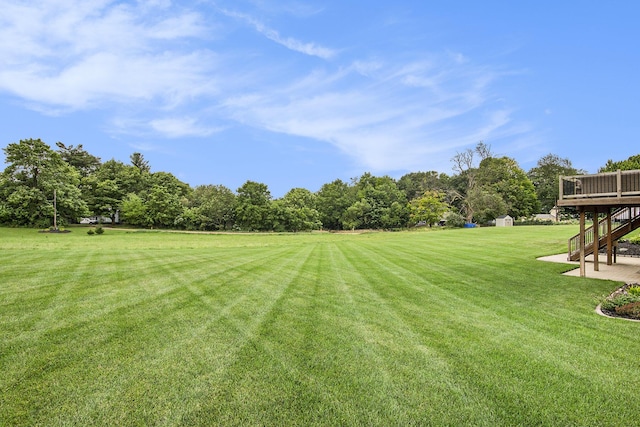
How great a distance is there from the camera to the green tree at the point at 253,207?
160 feet

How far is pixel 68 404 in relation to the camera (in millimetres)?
2709

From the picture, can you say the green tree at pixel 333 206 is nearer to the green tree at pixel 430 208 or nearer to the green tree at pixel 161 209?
the green tree at pixel 430 208

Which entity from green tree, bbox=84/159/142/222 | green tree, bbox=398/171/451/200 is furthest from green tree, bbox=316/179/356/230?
green tree, bbox=84/159/142/222

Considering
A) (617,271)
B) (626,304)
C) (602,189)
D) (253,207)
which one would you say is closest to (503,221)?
(253,207)

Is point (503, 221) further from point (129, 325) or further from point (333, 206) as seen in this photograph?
point (129, 325)

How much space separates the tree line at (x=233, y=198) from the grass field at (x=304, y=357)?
38864 millimetres

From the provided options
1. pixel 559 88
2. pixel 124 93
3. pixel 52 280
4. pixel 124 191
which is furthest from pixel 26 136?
pixel 559 88

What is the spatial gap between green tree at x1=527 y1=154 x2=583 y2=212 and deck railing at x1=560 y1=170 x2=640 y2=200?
6459 centimetres

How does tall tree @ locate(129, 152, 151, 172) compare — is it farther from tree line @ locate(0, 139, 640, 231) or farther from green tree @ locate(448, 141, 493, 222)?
green tree @ locate(448, 141, 493, 222)

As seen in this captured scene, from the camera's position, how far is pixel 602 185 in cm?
928

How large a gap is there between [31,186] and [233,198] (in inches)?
Answer: 991

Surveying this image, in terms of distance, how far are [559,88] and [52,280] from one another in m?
30.1

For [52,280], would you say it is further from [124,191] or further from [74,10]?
[124,191]

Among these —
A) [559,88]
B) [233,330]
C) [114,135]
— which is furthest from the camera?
[114,135]
